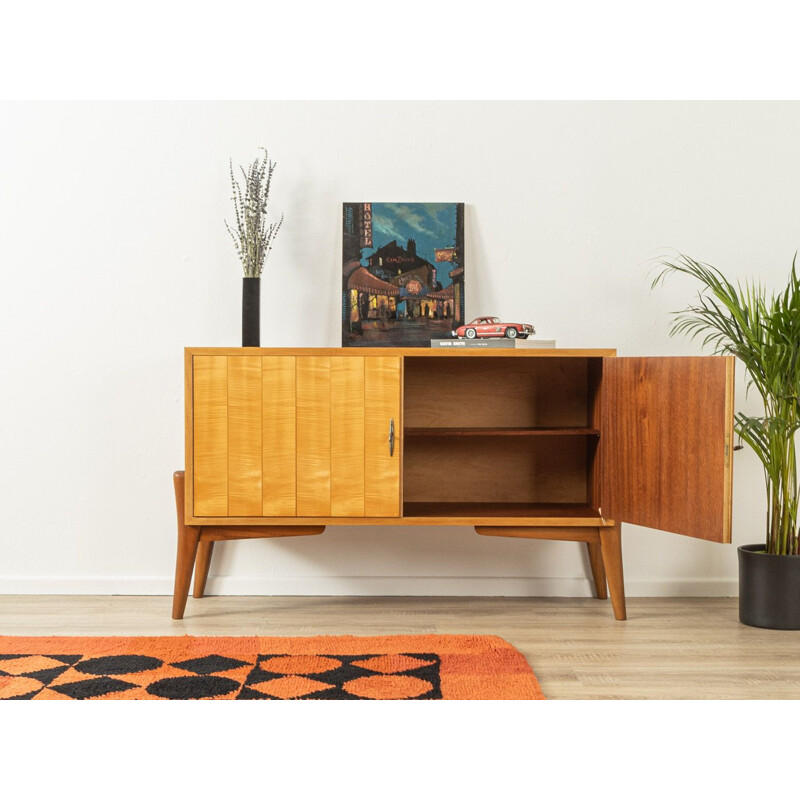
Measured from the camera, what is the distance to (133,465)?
10.2 ft

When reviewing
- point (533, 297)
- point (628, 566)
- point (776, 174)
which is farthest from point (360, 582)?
point (776, 174)

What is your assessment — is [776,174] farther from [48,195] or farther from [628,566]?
[48,195]

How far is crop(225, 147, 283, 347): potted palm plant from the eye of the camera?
2.85 meters

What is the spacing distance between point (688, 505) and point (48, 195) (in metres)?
2.43

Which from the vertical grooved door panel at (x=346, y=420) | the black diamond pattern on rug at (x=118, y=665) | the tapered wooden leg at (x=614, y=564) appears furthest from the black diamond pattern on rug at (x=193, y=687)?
the tapered wooden leg at (x=614, y=564)

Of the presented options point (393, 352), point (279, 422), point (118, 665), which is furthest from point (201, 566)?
point (393, 352)

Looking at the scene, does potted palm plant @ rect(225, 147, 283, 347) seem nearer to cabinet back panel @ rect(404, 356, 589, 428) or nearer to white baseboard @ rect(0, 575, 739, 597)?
cabinet back panel @ rect(404, 356, 589, 428)

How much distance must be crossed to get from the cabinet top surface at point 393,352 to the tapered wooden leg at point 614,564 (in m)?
0.58

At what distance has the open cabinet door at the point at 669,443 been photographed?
90.5 inches

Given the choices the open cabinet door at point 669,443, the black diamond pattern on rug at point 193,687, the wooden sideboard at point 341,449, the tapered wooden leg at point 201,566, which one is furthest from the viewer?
the tapered wooden leg at point 201,566

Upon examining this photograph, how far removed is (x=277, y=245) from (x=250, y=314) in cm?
38

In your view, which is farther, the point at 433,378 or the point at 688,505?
the point at 433,378

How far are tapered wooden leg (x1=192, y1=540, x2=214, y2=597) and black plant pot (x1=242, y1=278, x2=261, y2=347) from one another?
750mm

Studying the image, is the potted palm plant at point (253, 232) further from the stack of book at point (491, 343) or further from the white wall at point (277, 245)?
the stack of book at point (491, 343)
